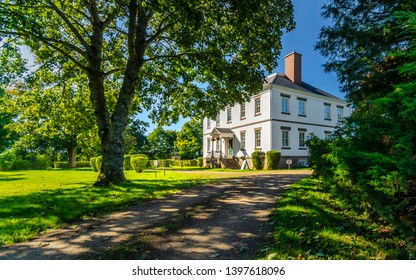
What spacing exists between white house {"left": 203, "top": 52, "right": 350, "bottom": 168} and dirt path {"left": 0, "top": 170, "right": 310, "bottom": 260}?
16504mm

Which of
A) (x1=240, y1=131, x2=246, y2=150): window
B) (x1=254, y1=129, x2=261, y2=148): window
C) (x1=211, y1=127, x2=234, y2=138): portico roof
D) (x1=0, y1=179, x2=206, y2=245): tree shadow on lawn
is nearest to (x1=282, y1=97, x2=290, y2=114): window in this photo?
(x1=254, y1=129, x2=261, y2=148): window

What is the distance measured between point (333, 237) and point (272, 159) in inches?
676

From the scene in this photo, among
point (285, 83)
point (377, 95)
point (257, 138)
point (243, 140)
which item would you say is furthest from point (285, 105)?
point (377, 95)

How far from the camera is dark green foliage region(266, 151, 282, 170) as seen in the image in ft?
66.0

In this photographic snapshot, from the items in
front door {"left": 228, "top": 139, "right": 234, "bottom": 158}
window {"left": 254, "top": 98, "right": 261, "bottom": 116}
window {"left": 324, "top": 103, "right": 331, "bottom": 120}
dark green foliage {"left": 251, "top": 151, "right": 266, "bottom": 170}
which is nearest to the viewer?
dark green foliage {"left": 251, "top": 151, "right": 266, "bottom": 170}

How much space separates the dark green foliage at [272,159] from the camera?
792 inches

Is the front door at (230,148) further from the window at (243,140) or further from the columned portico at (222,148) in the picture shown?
the window at (243,140)

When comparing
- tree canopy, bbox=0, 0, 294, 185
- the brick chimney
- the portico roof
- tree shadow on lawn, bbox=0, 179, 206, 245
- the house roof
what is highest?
the brick chimney

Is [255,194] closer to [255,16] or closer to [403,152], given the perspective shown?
[403,152]

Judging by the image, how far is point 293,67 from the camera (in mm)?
22641

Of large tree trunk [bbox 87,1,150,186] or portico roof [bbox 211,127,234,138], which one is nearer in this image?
large tree trunk [bbox 87,1,150,186]

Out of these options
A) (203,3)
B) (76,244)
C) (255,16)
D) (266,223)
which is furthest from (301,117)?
(76,244)

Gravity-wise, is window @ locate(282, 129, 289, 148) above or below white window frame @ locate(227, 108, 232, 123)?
below

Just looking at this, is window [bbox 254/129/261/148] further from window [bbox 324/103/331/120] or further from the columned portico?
window [bbox 324/103/331/120]
